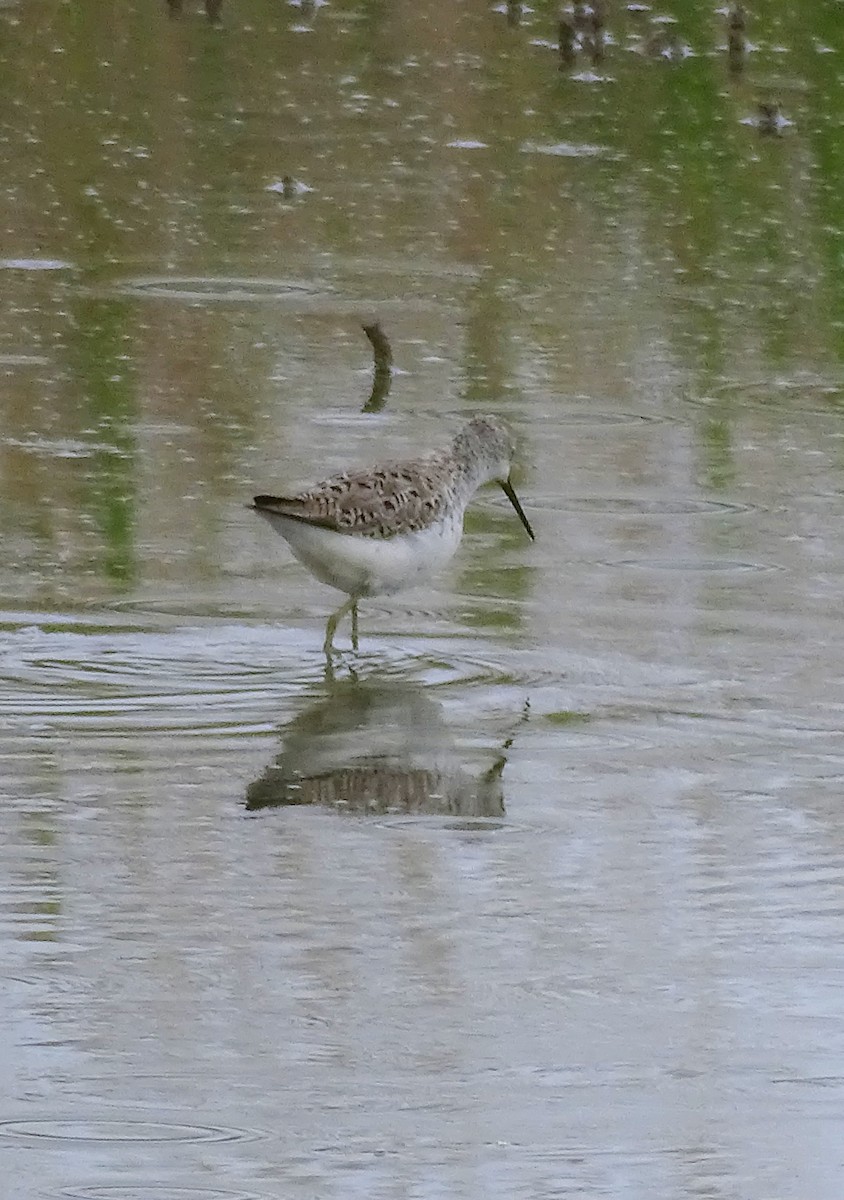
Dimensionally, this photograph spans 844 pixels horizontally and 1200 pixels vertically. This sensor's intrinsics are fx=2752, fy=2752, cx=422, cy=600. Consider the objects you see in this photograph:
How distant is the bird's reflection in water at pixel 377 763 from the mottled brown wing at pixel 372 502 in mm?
479

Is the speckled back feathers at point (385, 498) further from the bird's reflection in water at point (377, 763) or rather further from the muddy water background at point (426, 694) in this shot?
the bird's reflection in water at point (377, 763)

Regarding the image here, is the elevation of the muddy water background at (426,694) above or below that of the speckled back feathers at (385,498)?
below

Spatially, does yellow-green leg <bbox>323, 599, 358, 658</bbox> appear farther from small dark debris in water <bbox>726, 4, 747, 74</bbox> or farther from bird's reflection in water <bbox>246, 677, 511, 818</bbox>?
small dark debris in water <bbox>726, 4, 747, 74</bbox>

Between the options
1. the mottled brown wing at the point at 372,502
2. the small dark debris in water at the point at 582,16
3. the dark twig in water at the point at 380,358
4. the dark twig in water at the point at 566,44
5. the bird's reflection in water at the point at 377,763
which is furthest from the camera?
the small dark debris in water at the point at 582,16

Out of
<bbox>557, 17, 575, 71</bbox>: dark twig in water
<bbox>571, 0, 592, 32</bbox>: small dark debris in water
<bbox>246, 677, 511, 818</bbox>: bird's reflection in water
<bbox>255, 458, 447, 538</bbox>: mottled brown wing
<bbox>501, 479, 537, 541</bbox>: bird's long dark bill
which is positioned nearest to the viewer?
<bbox>246, 677, 511, 818</bbox>: bird's reflection in water

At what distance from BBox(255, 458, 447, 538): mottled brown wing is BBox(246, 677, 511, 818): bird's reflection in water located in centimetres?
48

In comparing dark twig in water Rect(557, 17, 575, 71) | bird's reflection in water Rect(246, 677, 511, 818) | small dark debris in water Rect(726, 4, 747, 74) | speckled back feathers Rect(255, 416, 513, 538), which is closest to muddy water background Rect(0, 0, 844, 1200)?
bird's reflection in water Rect(246, 677, 511, 818)

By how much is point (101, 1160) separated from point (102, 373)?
6.40 metres

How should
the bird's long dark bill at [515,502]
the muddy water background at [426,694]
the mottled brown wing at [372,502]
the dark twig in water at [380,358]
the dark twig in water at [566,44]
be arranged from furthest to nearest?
the dark twig in water at [566,44] → the dark twig in water at [380,358] → the bird's long dark bill at [515,502] → the mottled brown wing at [372,502] → the muddy water background at [426,694]

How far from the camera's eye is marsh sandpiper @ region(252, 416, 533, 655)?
708cm

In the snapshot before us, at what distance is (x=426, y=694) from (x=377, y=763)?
23.6 inches

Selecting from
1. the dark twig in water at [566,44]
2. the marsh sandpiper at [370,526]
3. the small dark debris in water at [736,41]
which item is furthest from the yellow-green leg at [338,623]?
the small dark debris in water at [736,41]

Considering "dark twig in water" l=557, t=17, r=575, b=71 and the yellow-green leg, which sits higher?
"dark twig in water" l=557, t=17, r=575, b=71

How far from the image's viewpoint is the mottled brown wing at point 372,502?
704 cm
